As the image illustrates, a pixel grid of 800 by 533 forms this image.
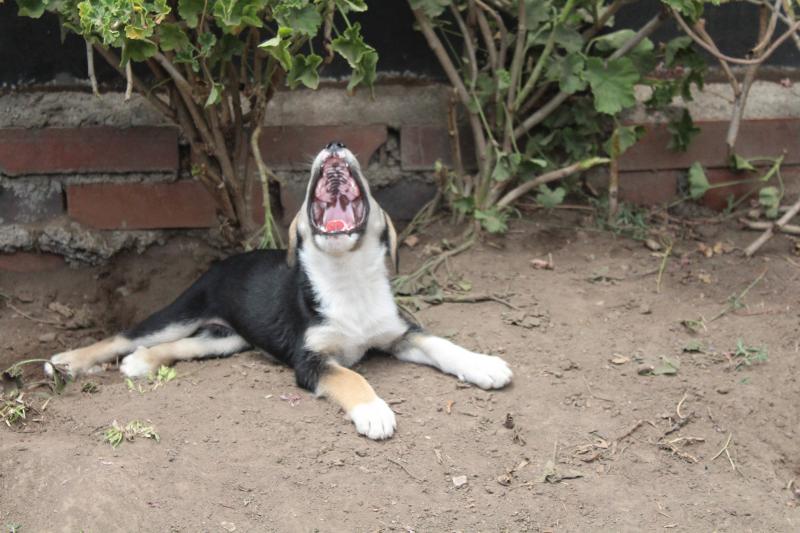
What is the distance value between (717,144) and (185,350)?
2.87m

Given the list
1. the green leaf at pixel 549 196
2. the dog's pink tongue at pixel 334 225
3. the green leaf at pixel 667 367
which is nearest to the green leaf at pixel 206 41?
the dog's pink tongue at pixel 334 225

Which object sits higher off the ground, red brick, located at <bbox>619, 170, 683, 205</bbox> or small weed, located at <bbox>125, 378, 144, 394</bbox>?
red brick, located at <bbox>619, 170, 683, 205</bbox>

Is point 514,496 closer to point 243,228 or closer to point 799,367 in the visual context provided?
point 799,367

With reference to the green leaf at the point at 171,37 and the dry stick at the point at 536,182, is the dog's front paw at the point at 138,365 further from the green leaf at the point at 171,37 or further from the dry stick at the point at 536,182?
the dry stick at the point at 536,182

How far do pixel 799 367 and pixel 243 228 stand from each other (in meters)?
2.56

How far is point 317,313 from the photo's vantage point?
4059 millimetres

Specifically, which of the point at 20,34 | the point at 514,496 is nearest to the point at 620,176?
the point at 514,496

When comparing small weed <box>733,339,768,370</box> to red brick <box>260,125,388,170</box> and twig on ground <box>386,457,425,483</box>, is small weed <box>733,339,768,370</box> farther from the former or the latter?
red brick <box>260,125,388,170</box>

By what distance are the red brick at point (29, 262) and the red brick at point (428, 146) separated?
181 centimetres

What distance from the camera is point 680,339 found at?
4023 millimetres

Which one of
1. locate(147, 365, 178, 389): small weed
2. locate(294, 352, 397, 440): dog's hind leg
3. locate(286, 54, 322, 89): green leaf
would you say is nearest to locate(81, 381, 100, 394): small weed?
locate(147, 365, 178, 389): small weed

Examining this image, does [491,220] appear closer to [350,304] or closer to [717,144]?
[350,304]

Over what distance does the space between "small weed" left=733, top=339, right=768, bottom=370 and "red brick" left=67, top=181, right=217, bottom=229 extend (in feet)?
8.36

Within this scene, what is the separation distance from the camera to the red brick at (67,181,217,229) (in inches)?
191
